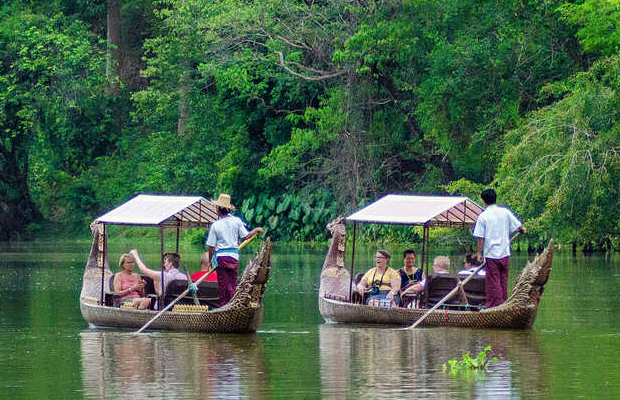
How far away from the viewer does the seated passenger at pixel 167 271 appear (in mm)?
21219

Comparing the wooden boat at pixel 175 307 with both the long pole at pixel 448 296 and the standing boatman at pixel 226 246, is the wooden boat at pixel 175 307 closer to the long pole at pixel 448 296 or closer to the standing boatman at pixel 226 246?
the standing boatman at pixel 226 246

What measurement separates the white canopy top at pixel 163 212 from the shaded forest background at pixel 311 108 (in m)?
13.9

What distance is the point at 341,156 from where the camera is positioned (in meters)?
50.4

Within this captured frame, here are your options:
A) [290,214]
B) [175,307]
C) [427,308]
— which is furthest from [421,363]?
[290,214]

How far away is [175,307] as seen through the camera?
824 inches

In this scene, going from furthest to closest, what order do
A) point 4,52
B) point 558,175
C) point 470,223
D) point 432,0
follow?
1. point 4,52
2. point 432,0
3. point 558,175
4. point 470,223

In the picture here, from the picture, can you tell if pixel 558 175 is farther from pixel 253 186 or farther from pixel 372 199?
pixel 253 186

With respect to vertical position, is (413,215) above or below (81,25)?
below

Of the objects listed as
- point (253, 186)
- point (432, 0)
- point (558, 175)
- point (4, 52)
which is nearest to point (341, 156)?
point (432, 0)

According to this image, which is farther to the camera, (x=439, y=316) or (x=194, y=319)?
(x=439, y=316)

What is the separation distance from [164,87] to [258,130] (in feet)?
20.9

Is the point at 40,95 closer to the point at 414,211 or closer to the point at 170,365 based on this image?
the point at 414,211

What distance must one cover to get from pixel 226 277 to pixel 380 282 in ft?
10.6

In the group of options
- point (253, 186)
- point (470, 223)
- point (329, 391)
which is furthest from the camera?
point (253, 186)
